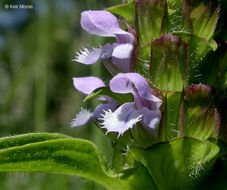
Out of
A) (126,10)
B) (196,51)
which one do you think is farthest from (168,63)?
(126,10)

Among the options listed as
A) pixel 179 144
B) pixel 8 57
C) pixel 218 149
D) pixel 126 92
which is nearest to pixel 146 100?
pixel 126 92

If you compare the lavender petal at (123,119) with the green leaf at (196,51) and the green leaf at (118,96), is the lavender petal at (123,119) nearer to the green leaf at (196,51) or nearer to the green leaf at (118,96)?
the green leaf at (118,96)

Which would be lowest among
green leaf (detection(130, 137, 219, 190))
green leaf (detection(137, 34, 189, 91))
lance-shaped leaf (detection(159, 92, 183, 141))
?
green leaf (detection(130, 137, 219, 190))

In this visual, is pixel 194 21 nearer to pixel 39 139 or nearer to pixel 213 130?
pixel 213 130

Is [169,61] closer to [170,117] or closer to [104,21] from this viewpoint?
[170,117]

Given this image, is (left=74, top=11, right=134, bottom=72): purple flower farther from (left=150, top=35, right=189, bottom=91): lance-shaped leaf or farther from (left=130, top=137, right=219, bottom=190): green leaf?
(left=130, top=137, right=219, bottom=190): green leaf

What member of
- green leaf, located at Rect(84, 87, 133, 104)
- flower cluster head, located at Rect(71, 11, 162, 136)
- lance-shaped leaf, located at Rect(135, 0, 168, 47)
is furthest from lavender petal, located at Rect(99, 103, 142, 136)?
lance-shaped leaf, located at Rect(135, 0, 168, 47)
